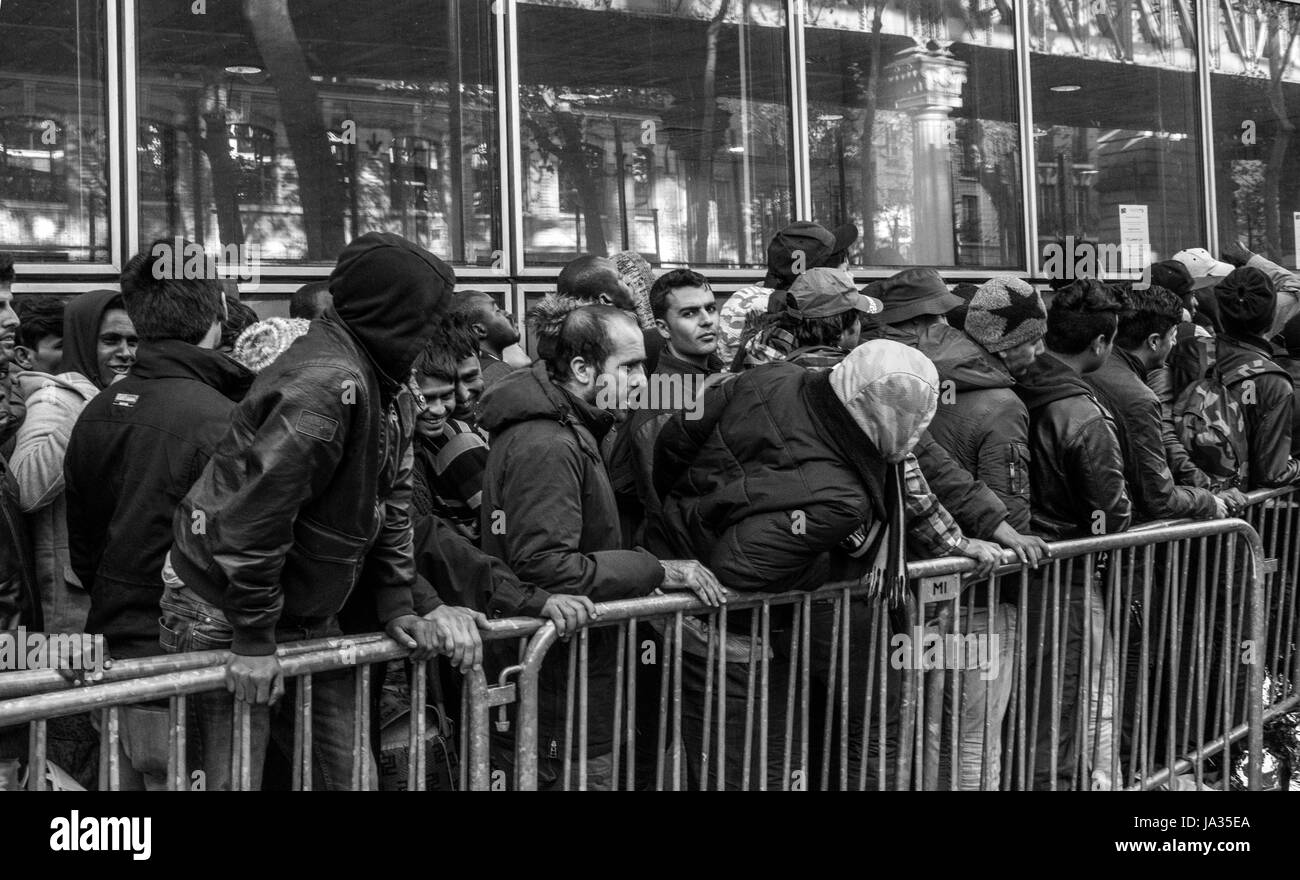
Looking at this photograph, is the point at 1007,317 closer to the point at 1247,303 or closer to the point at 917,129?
the point at 1247,303

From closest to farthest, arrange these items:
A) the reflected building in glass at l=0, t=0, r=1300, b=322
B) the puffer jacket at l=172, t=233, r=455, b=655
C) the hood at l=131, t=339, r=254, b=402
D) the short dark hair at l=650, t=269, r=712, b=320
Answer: the puffer jacket at l=172, t=233, r=455, b=655
the hood at l=131, t=339, r=254, b=402
the short dark hair at l=650, t=269, r=712, b=320
the reflected building in glass at l=0, t=0, r=1300, b=322

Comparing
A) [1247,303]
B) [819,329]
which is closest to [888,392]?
[819,329]

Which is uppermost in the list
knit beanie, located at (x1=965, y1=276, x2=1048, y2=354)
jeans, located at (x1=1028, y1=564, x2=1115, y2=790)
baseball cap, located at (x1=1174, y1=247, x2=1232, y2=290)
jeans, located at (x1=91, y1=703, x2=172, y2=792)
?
baseball cap, located at (x1=1174, y1=247, x2=1232, y2=290)

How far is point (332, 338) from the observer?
3.42 m

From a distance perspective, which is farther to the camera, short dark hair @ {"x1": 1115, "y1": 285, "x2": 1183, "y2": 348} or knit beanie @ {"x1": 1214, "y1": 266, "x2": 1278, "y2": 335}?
knit beanie @ {"x1": 1214, "y1": 266, "x2": 1278, "y2": 335}

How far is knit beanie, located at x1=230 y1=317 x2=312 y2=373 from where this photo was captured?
4.30 m

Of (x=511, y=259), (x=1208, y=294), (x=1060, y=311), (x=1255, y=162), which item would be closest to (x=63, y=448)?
(x=511, y=259)

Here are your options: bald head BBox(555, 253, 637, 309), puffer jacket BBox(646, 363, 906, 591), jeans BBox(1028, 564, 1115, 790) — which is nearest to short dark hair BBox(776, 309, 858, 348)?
puffer jacket BBox(646, 363, 906, 591)

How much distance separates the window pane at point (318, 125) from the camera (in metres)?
6.16

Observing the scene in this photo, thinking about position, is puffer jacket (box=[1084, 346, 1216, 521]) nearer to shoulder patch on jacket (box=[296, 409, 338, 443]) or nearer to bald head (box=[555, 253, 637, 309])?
bald head (box=[555, 253, 637, 309])

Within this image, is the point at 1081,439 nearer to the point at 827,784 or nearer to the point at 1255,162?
the point at 827,784

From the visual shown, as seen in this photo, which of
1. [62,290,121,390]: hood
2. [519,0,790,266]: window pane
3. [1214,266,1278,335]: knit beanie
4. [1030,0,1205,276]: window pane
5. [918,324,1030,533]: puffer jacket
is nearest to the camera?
[62,290,121,390]: hood

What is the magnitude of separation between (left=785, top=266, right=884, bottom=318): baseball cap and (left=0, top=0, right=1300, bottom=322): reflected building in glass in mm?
2693
